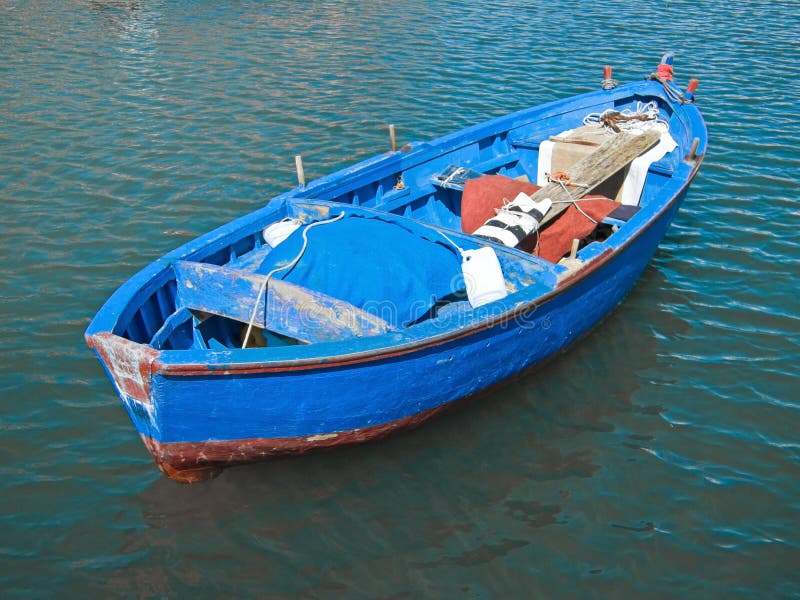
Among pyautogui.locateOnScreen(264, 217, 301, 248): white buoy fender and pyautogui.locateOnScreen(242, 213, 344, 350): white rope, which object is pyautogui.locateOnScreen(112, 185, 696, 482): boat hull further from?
pyautogui.locateOnScreen(264, 217, 301, 248): white buoy fender

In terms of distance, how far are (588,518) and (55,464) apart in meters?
5.02

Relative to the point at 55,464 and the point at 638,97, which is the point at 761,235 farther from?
the point at 55,464

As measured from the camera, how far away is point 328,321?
19.4 ft

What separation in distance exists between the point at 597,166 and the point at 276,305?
16.6ft

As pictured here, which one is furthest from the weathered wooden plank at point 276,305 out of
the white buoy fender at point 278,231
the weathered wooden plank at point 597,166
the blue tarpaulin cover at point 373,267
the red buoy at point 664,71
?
the red buoy at point 664,71

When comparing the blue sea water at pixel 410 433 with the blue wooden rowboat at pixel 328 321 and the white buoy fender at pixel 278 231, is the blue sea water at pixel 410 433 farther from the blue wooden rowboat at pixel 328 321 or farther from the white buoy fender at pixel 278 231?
the white buoy fender at pixel 278 231

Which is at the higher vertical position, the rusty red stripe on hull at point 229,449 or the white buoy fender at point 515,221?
the white buoy fender at point 515,221

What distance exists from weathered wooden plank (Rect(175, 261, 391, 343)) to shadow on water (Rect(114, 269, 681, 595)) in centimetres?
134

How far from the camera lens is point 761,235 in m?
10.1

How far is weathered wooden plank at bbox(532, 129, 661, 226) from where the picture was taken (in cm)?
830

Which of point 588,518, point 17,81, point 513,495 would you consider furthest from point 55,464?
point 17,81

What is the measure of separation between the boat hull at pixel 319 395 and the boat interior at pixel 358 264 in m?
0.31

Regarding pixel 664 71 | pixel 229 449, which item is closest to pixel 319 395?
pixel 229 449

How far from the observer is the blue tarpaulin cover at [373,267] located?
6.26 meters
